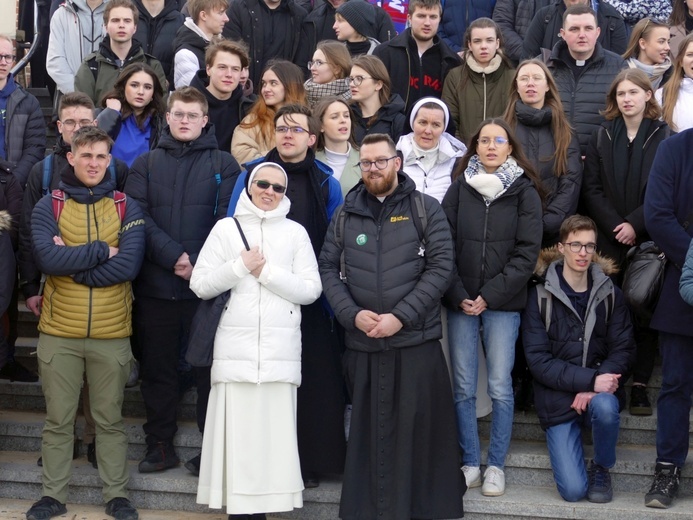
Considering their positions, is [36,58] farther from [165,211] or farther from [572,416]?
[572,416]

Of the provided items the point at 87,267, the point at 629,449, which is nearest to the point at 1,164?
the point at 87,267

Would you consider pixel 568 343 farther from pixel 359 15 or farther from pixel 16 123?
pixel 16 123

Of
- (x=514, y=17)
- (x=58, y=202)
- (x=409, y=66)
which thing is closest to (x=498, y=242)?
(x=409, y=66)

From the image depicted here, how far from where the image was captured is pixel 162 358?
21.9 ft

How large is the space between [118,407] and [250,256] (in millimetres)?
1261

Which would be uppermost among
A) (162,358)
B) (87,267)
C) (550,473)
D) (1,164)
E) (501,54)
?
(501,54)

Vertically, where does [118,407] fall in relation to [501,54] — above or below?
below

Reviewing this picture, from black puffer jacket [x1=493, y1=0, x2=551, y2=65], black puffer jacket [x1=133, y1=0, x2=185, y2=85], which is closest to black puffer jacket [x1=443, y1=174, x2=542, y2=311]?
black puffer jacket [x1=493, y1=0, x2=551, y2=65]

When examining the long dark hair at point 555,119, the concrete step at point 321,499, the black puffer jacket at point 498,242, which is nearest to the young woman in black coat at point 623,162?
the long dark hair at point 555,119

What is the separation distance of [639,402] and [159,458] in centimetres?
293

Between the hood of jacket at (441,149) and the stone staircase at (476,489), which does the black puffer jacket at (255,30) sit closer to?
the hood of jacket at (441,149)

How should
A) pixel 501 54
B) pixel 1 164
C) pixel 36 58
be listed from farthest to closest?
pixel 36 58 < pixel 501 54 < pixel 1 164

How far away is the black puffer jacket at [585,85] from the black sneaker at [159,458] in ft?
10.8

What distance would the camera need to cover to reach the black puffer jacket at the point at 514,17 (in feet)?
29.8
